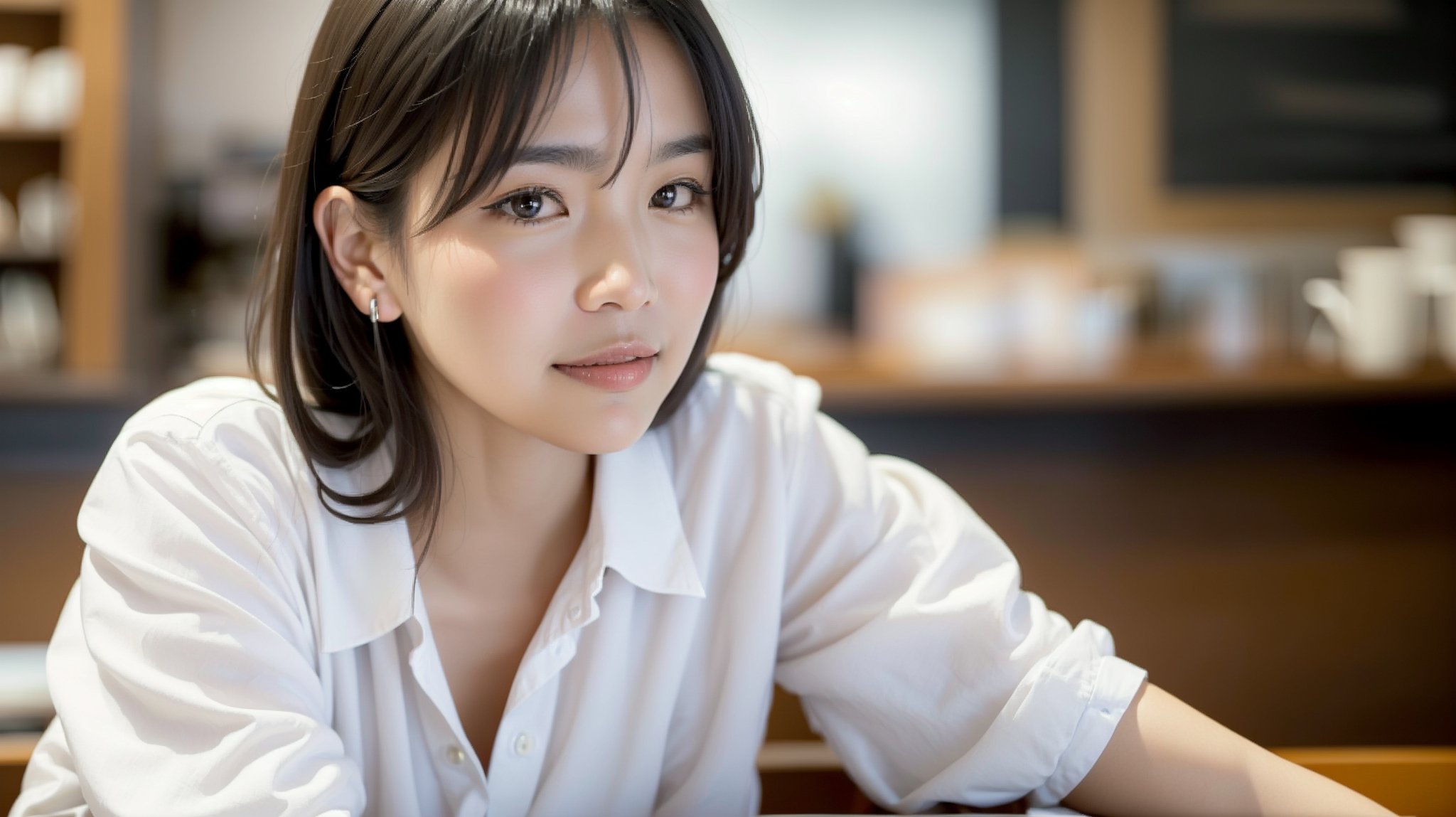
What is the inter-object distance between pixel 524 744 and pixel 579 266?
382 millimetres

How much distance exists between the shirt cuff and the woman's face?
39 cm

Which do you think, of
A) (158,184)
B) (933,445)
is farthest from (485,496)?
(158,184)

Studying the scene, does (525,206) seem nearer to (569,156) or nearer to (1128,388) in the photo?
(569,156)

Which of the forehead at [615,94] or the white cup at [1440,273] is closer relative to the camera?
the forehead at [615,94]

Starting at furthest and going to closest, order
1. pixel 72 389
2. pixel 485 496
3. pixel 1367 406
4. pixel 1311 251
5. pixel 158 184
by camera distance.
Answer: pixel 1311 251
pixel 158 184
pixel 72 389
pixel 1367 406
pixel 485 496

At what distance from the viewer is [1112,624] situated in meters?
1.92

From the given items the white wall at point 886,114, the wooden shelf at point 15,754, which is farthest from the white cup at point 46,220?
the wooden shelf at point 15,754

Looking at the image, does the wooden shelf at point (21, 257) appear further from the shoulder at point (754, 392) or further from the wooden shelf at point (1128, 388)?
the shoulder at point (754, 392)

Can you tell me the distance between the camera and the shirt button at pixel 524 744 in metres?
0.95

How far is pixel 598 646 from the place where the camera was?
0.99m

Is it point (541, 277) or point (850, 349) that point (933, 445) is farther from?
point (850, 349)

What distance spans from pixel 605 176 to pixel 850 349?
4140 millimetres

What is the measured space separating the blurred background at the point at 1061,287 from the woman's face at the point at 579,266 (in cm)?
18

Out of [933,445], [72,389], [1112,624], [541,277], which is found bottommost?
[1112,624]
